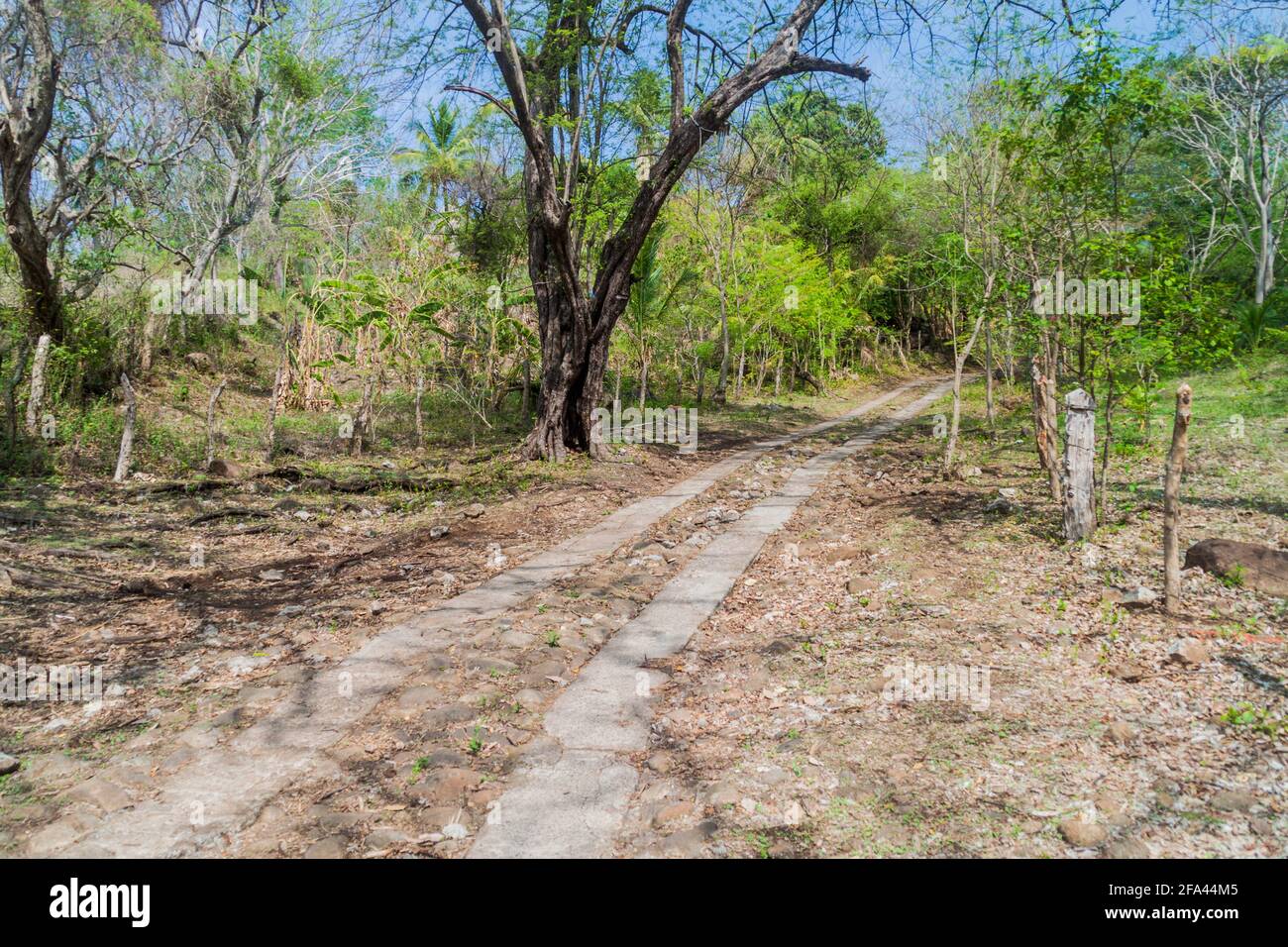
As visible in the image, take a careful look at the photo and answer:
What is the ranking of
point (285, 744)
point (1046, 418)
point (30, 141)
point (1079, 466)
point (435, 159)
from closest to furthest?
1. point (285, 744)
2. point (1079, 466)
3. point (1046, 418)
4. point (30, 141)
5. point (435, 159)

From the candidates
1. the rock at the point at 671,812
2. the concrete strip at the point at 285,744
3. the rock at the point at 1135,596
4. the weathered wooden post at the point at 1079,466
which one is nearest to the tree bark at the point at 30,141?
the concrete strip at the point at 285,744

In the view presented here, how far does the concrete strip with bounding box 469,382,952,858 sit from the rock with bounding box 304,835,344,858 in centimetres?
51

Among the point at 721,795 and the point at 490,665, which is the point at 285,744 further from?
the point at 721,795

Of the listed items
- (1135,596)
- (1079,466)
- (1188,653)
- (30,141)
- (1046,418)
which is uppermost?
(30,141)

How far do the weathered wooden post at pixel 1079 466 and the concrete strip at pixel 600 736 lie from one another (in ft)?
8.36

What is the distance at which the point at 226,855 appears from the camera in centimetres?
274

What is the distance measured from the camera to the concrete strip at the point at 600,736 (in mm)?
2887

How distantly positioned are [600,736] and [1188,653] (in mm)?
3102

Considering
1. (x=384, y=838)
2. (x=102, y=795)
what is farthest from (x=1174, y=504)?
(x=102, y=795)

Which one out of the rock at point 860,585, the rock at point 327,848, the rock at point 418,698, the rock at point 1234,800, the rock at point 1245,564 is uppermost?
the rock at point 1245,564

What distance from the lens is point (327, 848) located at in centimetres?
283

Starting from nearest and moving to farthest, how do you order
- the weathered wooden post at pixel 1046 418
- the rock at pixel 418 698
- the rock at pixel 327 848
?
the rock at pixel 327 848, the rock at pixel 418 698, the weathered wooden post at pixel 1046 418

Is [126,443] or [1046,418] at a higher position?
[1046,418]

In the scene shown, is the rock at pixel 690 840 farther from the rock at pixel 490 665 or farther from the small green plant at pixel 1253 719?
the small green plant at pixel 1253 719
